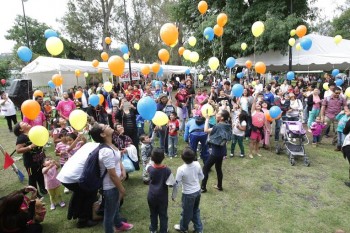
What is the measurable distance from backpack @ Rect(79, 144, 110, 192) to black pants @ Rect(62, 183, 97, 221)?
22.9 inches

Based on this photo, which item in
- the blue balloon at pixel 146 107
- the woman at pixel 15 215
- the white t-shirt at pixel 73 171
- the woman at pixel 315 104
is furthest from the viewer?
the woman at pixel 315 104

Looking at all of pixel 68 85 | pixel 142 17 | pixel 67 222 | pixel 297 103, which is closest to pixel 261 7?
pixel 297 103

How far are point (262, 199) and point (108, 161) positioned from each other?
296cm

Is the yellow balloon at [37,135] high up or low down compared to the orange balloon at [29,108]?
down

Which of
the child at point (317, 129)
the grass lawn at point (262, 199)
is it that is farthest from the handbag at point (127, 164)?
the child at point (317, 129)

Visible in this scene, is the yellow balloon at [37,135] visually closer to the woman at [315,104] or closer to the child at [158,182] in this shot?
the child at [158,182]

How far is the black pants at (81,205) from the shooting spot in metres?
3.48

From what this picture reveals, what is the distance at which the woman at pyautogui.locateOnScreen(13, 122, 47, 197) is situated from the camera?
12.9ft

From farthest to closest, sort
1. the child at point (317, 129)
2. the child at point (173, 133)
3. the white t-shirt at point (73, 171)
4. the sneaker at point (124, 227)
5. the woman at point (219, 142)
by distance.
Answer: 1. the child at point (317, 129)
2. the child at point (173, 133)
3. the woman at point (219, 142)
4. the sneaker at point (124, 227)
5. the white t-shirt at point (73, 171)

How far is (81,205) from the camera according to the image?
355cm

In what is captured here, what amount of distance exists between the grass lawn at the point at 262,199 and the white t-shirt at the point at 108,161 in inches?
43.9

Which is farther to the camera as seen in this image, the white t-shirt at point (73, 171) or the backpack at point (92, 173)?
the white t-shirt at point (73, 171)

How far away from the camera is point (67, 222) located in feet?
12.2

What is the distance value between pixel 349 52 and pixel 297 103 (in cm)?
681
